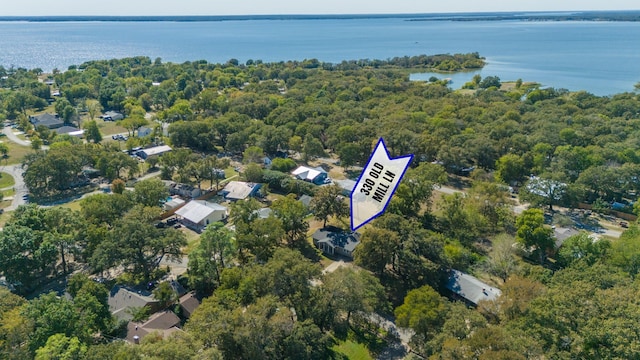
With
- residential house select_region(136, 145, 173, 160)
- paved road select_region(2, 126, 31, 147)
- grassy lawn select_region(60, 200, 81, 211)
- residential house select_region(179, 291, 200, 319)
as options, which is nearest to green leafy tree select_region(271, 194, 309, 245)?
residential house select_region(179, 291, 200, 319)

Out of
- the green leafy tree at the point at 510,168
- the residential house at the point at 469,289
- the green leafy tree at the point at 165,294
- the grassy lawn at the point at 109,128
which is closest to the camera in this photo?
the green leafy tree at the point at 165,294

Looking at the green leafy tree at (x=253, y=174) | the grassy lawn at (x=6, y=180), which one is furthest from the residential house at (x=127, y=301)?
the grassy lawn at (x=6, y=180)

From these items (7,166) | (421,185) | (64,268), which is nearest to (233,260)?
(64,268)

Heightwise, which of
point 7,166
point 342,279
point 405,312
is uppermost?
point 342,279

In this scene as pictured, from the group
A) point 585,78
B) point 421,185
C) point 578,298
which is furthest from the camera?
point 585,78

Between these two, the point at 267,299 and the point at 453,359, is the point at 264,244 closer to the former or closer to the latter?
the point at 267,299

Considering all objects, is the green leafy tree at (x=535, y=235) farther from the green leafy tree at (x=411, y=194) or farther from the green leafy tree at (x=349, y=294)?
the green leafy tree at (x=349, y=294)

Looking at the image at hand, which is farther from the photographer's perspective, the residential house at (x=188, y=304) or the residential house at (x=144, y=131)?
the residential house at (x=144, y=131)

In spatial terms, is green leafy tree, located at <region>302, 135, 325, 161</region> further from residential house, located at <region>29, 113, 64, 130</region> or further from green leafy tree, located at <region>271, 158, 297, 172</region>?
residential house, located at <region>29, 113, 64, 130</region>
